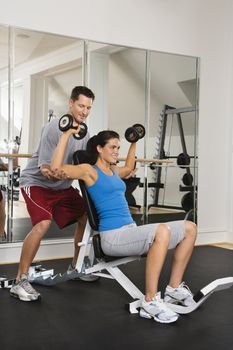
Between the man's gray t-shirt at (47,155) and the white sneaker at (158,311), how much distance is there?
3.16ft

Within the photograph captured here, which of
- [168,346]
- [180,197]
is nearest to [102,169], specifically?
[168,346]

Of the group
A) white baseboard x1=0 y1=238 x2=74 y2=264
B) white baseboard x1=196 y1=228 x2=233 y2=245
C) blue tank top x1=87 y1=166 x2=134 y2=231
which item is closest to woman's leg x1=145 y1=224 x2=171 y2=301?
blue tank top x1=87 y1=166 x2=134 y2=231

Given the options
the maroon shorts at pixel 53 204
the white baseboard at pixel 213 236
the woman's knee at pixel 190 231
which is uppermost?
the maroon shorts at pixel 53 204

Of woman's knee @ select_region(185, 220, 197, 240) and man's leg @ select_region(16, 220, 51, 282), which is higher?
woman's knee @ select_region(185, 220, 197, 240)

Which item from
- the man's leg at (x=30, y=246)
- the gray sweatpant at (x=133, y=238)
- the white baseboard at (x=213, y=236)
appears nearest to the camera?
the gray sweatpant at (x=133, y=238)

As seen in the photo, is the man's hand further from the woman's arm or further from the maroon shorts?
the woman's arm

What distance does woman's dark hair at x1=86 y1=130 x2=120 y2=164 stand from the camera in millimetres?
2434

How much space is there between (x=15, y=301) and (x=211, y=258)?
1.88 m

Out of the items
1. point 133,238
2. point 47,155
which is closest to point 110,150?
point 47,155

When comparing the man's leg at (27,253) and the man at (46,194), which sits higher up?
the man at (46,194)

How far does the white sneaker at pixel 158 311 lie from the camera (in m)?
2.09

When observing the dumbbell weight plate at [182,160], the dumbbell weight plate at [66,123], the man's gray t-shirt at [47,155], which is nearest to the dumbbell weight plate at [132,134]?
the man's gray t-shirt at [47,155]

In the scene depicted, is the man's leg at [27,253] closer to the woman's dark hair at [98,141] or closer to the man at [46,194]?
the man at [46,194]

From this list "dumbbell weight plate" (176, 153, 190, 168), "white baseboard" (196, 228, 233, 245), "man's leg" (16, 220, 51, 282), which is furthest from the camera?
"white baseboard" (196, 228, 233, 245)
